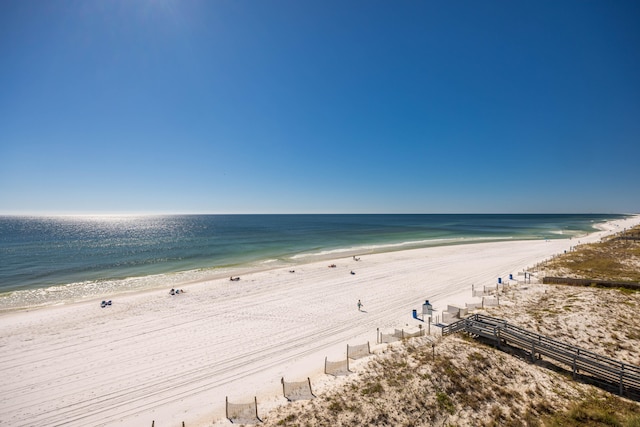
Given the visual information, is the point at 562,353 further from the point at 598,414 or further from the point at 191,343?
the point at 191,343

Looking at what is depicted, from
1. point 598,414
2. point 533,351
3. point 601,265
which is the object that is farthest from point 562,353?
point 601,265

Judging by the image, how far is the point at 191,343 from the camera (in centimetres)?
1791

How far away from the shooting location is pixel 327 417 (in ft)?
33.9

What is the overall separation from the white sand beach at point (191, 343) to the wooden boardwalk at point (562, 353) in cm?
438

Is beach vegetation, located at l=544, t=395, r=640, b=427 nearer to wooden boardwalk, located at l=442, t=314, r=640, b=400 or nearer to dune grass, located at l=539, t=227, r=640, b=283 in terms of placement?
wooden boardwalk, located at l=442, t=314, r=640, b=400

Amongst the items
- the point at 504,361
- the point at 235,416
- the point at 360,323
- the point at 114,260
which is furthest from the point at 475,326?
the point at 114,260

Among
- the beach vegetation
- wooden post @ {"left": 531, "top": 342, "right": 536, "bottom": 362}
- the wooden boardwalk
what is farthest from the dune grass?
the beach vegetation

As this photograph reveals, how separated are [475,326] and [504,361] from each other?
3000mm

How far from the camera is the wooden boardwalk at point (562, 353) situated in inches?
489

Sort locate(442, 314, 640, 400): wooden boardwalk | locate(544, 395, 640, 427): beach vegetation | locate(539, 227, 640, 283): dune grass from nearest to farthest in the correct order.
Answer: locate(544, 395, 640, 427): beach vegetation < locate(442, 314, 640, 400): wooden boardwalk < locate(539, 227, 640, 283): dune grass

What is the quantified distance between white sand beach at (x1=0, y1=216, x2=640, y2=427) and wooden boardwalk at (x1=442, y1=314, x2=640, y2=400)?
4377mm

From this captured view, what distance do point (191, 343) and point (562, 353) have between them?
22464mm

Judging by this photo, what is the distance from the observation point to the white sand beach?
1248 centimetres

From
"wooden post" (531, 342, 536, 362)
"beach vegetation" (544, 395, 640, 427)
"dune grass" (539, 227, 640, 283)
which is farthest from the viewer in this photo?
"dune grass" (539, 227, 640, 283)
